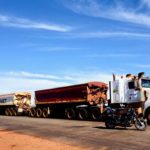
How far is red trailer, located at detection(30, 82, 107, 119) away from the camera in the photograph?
28.6m

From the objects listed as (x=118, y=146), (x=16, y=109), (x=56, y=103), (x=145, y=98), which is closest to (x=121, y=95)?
(x=145, y=98)

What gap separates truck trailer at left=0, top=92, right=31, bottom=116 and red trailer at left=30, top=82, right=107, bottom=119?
723 centimetres

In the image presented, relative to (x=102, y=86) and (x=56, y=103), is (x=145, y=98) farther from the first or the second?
(x=56, y=103)

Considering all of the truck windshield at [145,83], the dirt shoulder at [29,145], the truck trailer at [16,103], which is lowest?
the dirt shoulder at [29,145]

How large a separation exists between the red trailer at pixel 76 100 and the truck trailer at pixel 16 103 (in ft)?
23.7

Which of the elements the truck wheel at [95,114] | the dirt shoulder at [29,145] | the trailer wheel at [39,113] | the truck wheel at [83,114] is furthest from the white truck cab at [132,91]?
the trailer wheel at [39,113]

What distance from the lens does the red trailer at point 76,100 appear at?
28.6 metres

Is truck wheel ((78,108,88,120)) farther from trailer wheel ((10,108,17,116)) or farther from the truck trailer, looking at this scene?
trailer wheel ((10,108,17,116))

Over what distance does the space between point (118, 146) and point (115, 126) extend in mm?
7216

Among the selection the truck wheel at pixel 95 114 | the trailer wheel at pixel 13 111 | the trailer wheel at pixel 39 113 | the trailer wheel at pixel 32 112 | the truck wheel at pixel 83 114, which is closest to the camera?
the truck wheel at pixel 95 114

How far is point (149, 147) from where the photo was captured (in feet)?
44.6

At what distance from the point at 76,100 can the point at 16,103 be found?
13.9 m

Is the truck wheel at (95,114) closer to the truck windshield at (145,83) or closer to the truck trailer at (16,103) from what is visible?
the truck windshield at (145,83)

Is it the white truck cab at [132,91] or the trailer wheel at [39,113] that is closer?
the white truck cab at [132,91]
